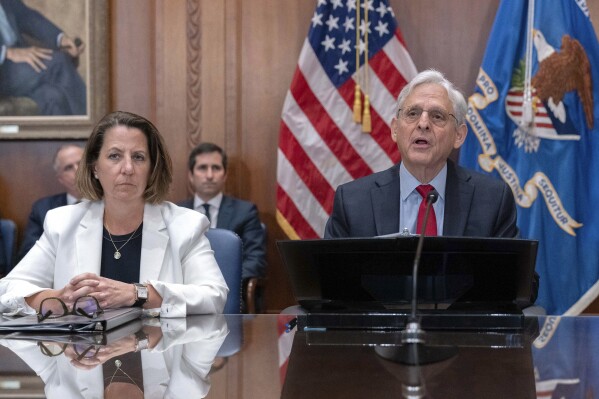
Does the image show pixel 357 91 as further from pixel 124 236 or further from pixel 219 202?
pixel 124 236

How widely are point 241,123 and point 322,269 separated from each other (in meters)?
4.21

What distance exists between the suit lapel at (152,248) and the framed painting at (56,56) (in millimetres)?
3403

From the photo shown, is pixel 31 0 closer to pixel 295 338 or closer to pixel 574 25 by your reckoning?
pixel 574 25

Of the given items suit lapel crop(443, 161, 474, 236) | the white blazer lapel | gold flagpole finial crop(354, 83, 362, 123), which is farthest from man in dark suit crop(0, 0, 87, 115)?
suit lapel crop(443, 161, 474, 236)

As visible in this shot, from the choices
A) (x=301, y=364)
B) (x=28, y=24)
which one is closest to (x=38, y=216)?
(x=28, y=24)

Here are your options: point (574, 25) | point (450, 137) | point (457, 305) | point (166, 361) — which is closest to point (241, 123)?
point (574, 25)

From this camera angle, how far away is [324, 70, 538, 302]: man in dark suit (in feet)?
10.6

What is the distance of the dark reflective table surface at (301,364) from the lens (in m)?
1.51

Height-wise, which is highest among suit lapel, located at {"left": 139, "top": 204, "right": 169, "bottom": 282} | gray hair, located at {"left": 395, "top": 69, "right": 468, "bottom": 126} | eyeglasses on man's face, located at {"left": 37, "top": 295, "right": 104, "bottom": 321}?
gray hair, located at {"left": 395, "top": 69, "right": 468, "bottom": 126}

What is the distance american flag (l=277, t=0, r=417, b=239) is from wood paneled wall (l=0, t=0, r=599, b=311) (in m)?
0.25

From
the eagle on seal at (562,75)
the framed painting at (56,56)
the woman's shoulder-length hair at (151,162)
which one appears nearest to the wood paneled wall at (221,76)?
the framed painting at (56,56)

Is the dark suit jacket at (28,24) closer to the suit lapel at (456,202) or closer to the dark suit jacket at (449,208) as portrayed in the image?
the dark suit jacket at (449,208)

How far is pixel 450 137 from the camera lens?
338cm

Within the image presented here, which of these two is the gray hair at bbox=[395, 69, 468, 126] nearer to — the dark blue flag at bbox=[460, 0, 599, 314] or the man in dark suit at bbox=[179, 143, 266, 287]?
the dark blue flag at bbox=[460, 0, 599, 314]
